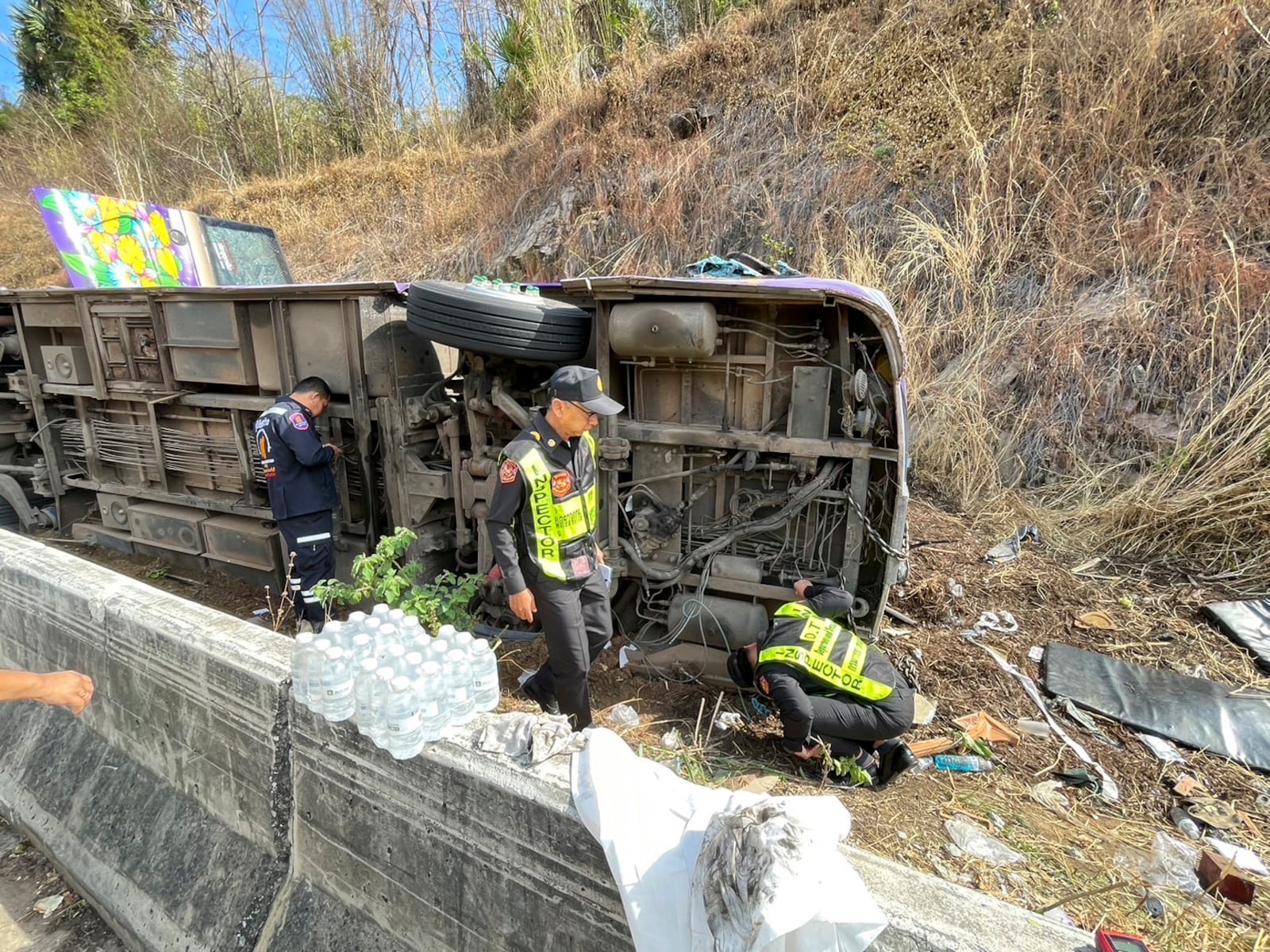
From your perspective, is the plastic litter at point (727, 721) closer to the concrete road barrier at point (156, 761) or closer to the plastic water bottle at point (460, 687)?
the plastic water bottle at point (460, 687)

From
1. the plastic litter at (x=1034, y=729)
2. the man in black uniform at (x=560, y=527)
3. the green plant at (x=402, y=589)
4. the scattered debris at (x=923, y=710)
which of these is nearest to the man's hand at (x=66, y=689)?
the green plant at (x=402, y=589)

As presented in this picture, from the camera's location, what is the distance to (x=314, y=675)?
180 centimetres

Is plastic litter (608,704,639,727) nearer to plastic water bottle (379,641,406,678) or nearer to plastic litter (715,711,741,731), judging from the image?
plastic litter (715,711,741,731)

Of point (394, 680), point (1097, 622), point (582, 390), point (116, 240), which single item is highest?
point (116, 240)

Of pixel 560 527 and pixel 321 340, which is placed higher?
pixel 321 340

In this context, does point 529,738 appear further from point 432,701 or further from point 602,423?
point 602,423

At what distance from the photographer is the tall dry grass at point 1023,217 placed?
4.87 metres

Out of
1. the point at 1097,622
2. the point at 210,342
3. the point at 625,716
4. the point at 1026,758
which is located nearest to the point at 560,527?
the point at 625,716

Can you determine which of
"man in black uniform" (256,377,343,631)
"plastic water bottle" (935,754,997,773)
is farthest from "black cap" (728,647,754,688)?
Answer: "man in black uniform" (256,377,343,631)

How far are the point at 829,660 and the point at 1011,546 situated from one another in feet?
8.42

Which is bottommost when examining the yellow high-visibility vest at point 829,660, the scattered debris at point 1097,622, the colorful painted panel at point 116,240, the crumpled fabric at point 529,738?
the scattered debris at point 1097,622

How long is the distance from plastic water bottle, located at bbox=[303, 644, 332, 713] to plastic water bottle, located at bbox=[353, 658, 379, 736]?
11 cm

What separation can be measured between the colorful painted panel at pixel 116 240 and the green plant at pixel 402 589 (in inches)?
197

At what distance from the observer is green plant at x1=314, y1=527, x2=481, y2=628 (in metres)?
3.49
